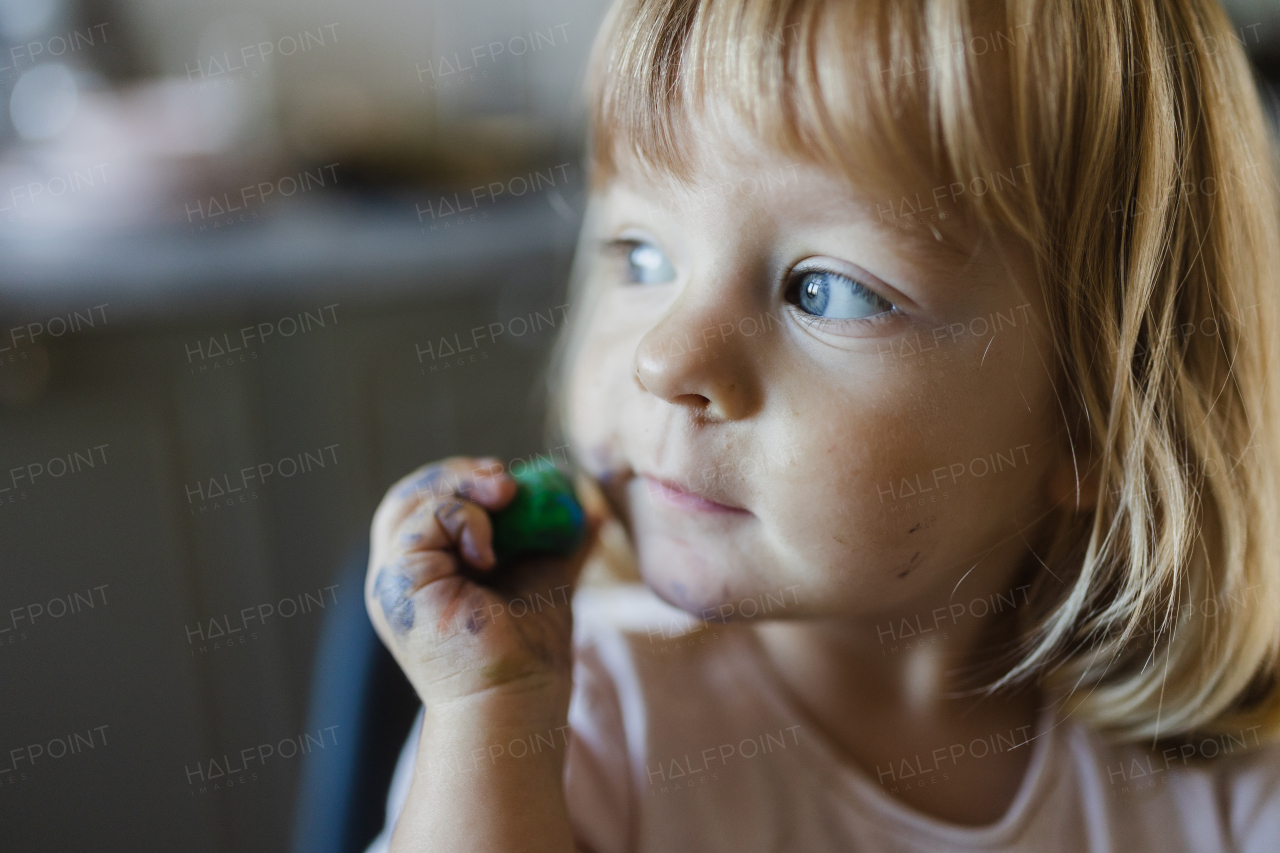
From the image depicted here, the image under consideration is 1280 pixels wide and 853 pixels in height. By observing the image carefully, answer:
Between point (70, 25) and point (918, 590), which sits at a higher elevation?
point (70, 25)

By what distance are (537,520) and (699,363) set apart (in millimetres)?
173

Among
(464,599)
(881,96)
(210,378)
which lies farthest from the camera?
(210,378)

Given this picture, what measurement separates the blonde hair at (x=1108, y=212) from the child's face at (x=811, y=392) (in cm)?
3

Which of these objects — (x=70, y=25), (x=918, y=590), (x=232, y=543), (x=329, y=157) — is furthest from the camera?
(x=70, y=25)

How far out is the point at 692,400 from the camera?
0.55m

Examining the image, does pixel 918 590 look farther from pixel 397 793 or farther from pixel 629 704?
pixel 397 793

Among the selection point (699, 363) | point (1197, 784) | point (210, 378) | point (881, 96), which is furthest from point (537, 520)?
point (210, 378)

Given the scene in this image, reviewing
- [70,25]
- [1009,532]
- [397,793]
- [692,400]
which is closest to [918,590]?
[1009,532]

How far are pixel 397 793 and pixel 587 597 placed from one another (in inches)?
9.2

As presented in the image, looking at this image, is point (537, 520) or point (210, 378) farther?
point (210, 378)

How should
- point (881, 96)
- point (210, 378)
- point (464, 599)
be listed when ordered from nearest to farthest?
point (881, 96)
point (464, 599)
point (210, 378)

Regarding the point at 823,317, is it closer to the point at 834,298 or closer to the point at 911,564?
the point at 834,298

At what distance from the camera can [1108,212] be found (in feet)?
1.84

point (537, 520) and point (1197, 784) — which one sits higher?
point (537, 520)
